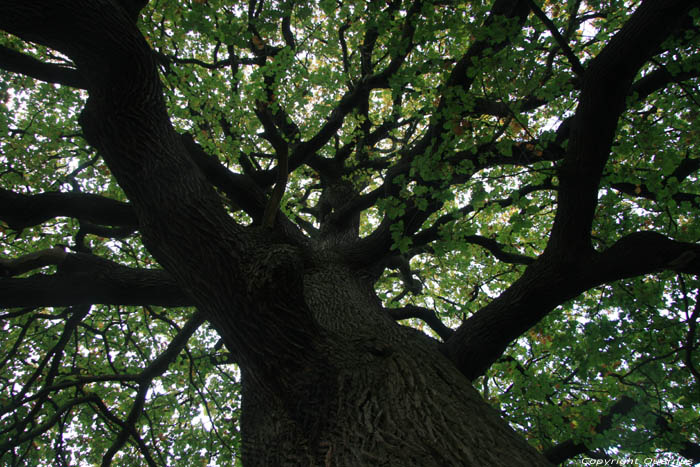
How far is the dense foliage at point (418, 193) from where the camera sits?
3.33m

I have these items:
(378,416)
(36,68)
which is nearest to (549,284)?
(378,416)

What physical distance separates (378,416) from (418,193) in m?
2.22

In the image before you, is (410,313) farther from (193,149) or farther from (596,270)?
(193,149)

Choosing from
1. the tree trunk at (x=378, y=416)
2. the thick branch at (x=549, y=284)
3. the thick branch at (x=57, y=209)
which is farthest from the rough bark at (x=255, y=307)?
the thick branch at (x=57, y=209)

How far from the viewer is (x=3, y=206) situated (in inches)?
128

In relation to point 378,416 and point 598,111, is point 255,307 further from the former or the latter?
point 598,111

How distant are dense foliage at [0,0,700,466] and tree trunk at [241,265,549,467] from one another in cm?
118

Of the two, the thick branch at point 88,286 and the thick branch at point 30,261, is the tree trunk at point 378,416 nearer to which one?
the thick branch at point 88,286

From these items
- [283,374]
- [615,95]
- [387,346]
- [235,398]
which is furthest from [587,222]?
[235,398]

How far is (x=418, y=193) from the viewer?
141 inches

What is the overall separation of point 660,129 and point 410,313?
138 inches

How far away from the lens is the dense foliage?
3.33 metres

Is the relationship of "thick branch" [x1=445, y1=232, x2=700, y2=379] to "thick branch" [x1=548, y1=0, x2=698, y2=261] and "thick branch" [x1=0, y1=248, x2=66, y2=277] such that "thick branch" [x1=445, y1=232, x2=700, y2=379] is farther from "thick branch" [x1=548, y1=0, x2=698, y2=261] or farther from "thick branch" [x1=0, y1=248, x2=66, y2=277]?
"thick branch" [x1=0, y1=248, x2=66, y2=277]

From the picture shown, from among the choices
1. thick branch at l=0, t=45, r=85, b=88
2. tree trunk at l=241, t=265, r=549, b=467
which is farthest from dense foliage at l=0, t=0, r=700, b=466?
tree trunk at l=241, t=265, r=549, b=467
